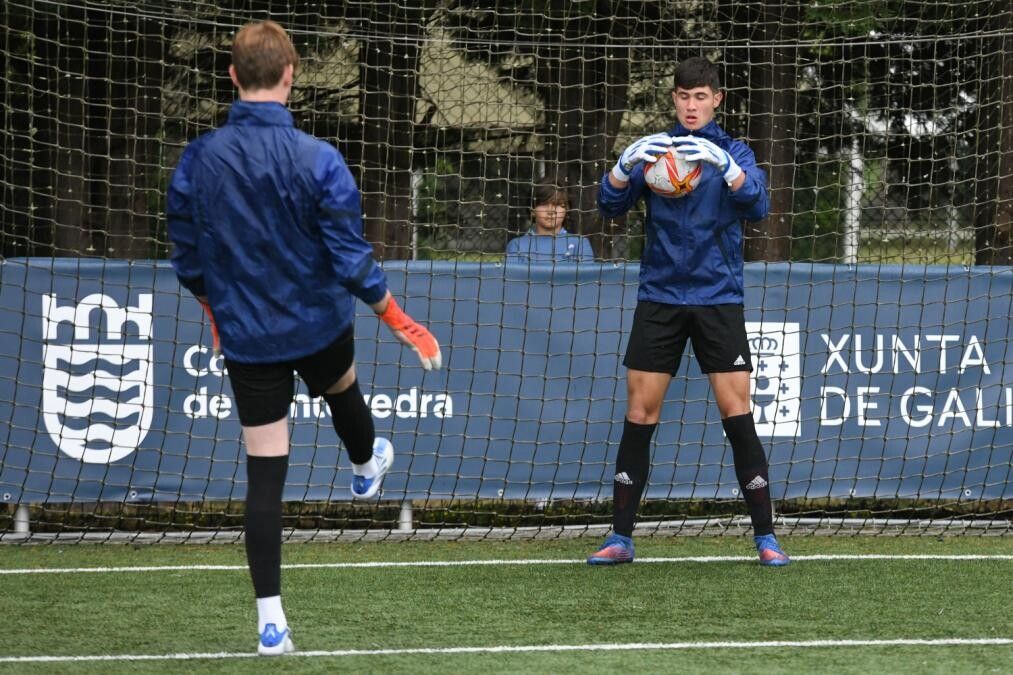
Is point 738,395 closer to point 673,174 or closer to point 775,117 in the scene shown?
point 673,174

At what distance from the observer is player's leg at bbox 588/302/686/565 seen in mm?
5688

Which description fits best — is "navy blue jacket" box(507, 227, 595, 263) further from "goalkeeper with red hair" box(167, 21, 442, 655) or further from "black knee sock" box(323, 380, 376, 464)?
"goalkeeper with red hair" box(167, 21, 442, 655)

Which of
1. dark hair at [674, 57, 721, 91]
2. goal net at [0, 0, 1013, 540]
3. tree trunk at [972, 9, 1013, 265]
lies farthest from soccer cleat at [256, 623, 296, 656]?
tree trunk at [972, 9, 1013, 265]

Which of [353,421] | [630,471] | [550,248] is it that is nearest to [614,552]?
[630,471]

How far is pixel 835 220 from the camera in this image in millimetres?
8844

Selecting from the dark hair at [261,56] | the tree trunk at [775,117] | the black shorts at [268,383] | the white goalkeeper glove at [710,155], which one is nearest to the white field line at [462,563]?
the white goalkeeper glove at [710,155]

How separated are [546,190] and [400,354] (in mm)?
1264

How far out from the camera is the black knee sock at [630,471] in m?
5.83

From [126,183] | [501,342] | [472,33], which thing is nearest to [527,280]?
[501,342]

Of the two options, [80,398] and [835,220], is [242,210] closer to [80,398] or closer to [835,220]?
[80,398]

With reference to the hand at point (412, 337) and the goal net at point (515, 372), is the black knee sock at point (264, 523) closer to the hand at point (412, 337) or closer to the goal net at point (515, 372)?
the hand at point (412, 337)

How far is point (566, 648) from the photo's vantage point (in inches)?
170

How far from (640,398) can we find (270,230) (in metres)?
2.26

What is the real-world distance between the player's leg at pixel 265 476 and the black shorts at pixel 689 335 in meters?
1.99
